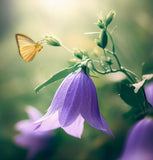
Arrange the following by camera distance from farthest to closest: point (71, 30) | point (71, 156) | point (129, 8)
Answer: point (71, 30) → point (129, 8) → point (71, 156)

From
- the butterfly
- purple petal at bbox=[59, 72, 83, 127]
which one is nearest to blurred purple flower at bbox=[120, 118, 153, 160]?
purple petal at bbox=[59, 72, 83, 127]

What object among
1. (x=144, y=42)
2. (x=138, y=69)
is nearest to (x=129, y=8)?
(x=144, y=42)

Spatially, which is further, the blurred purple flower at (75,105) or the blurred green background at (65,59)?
the blurred green background at (65,59)

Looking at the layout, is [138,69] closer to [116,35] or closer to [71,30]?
[116,35]

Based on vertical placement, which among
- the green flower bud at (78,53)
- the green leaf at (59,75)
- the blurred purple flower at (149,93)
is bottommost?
the blurred purple flower at (149,93)

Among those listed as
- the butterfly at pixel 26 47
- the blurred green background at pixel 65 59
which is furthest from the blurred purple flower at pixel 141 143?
the butterfly at pixel 26 47

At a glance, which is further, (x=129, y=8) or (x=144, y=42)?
(x=129, y=8)

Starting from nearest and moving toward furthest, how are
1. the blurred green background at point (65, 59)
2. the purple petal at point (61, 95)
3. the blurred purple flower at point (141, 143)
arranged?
the blurred purple flower at point (141, 143), the purple petal at point (61, 95), the blurred green background at point (65, 59)

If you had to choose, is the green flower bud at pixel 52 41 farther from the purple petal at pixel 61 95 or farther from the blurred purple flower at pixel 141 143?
the blurred purple flower at pixel 141 143

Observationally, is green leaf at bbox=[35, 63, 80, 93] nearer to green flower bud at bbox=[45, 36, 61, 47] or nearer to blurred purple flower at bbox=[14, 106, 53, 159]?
green flower bud at bbox=[45, 36, 61, 47]
